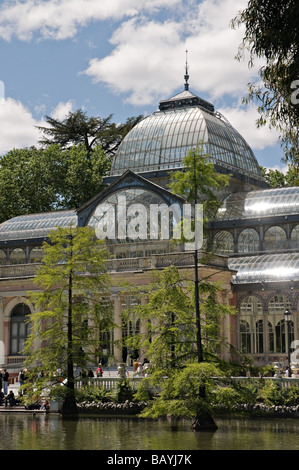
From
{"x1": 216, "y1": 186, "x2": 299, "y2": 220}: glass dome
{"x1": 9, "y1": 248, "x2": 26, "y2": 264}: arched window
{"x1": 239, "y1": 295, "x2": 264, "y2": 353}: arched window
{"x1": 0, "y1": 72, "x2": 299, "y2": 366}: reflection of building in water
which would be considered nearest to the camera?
Answer: {"x1": 0, "y1": 72, "x2": 299, "y2": 366}: reflection of building in water

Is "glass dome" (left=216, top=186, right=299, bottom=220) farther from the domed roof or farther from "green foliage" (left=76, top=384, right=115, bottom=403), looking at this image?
"green foliage" (left=76, top=384, right=115, bottom=403)

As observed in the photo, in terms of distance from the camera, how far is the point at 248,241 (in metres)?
59.1

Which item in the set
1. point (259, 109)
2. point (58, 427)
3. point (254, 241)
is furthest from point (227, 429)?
point (254, 241)

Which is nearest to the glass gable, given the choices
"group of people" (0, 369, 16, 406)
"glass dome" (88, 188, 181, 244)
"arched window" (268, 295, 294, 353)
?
"glass dome" (88, 188, 181, 244)

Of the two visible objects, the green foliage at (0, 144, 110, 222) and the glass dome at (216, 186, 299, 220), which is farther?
the green foliage at (0, 144, 110, 222)

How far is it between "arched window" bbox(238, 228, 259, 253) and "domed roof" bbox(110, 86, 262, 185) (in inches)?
244

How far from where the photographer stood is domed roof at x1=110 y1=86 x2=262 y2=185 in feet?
213

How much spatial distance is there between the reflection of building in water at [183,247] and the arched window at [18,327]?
70 mm

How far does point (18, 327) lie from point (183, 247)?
540 inches

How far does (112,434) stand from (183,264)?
72.2 feet

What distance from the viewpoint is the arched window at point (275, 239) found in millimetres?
57625

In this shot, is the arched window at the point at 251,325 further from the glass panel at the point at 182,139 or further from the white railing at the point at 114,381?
the white railing at the point at 114,381

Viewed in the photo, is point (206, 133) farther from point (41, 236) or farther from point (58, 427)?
point (58, 427)
